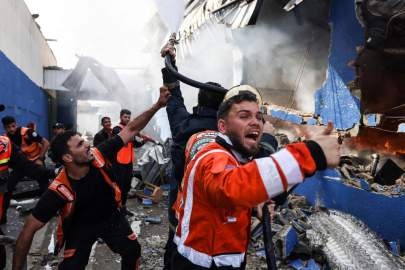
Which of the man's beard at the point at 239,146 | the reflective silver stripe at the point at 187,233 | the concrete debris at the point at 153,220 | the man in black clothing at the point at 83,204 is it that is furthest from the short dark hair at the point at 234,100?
the concrete debris at the point at 153,220

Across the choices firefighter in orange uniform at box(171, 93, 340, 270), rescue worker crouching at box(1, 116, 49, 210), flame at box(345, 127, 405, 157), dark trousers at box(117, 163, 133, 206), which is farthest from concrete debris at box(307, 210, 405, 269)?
rescue worker crouching at box(1, 116, 49, 210)

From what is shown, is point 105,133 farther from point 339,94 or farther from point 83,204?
point 339,94

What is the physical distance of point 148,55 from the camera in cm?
1964

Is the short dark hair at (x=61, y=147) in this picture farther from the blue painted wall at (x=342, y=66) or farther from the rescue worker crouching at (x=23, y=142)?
the blue painted wall at (x=342, y=66)

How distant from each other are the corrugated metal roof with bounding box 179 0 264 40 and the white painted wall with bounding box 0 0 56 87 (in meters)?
5.32

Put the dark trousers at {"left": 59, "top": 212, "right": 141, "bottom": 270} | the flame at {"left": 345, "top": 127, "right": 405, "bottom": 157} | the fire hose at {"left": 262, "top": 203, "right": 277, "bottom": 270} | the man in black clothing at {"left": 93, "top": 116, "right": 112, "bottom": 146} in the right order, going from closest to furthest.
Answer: the fire hose at {"left": 262, "top": 203, "right": 277, "bottom": 270} < the dark trousers at {"left": 59, "top": 212, "right": 141, "bottom": 270} < the flame at {"left": 345, "top": 127, "right": 405, "bottom": 157} < the man in black clothing at {"left": 93, "top": 116, "right": 112, "bottom": 146}

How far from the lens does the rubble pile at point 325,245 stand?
3.65 m

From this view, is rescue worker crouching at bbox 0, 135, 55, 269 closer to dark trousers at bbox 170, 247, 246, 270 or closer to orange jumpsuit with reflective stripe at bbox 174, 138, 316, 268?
dark trousers at bbox 170, 247, 246, 270

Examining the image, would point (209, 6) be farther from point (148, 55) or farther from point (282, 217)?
point (148, 55)

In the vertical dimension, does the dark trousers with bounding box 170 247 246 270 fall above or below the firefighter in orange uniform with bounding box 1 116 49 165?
below

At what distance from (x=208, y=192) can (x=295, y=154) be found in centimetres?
39

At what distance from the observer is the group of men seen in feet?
4.43

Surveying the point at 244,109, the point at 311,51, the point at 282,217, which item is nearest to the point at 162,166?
the point at 282,217

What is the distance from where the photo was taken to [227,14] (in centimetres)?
682
